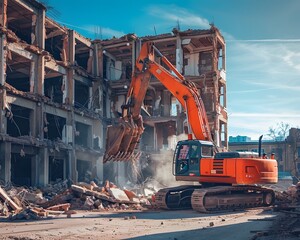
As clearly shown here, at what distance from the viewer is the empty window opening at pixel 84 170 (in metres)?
33.6

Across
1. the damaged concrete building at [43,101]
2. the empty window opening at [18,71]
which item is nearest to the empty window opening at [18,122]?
the damaged concrete building at [43,101]

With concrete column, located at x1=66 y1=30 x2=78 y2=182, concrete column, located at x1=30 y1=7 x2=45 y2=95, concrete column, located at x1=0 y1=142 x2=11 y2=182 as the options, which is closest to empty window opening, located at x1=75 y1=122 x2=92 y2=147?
concrete column, located at x1=66 y1=30 x2=78 y2=182

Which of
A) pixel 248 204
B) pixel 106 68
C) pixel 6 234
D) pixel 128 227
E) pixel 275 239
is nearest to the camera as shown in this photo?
pixel 275 239

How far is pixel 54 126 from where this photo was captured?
32219mm

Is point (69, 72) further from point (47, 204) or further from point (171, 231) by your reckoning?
point (171, 231)

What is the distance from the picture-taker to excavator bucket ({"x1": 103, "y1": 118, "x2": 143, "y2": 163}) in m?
16.7

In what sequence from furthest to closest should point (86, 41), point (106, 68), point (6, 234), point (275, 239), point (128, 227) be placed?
1. point (106, 68)
2. point (86, 41)
3. point (128, 227)
4. point (6, 234)
5. point (275, 239)

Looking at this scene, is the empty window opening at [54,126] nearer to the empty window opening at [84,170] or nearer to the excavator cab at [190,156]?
the empty window opening at [84,170]

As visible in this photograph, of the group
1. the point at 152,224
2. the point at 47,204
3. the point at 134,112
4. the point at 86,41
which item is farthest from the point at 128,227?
the point at 86,41

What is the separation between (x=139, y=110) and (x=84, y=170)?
17394 millimetres

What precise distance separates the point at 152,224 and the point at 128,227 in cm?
103

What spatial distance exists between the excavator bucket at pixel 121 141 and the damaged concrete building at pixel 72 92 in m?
9.71

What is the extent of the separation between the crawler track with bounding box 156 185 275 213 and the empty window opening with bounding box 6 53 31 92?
14.0 m

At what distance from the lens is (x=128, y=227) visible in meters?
12.7
